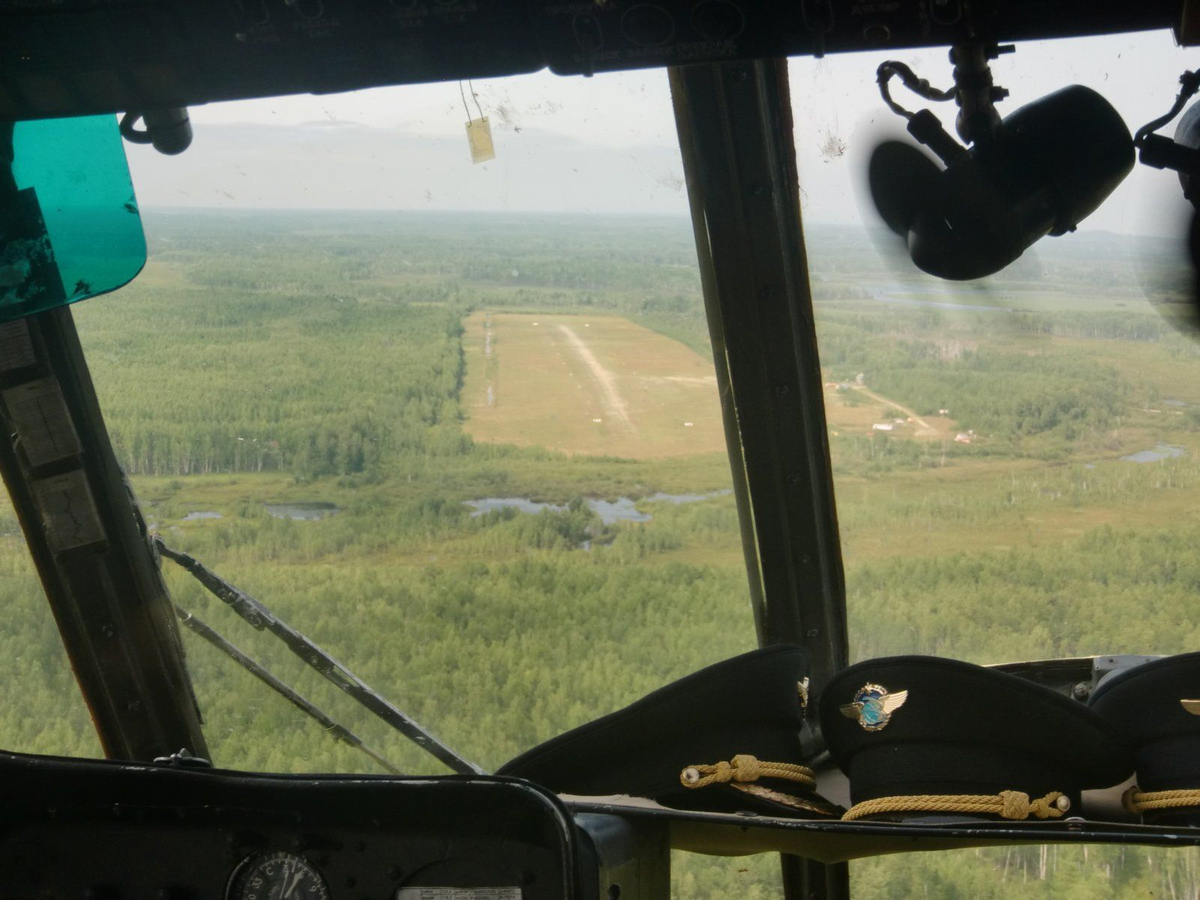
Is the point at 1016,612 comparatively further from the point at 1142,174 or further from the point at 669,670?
the point at 1142,174

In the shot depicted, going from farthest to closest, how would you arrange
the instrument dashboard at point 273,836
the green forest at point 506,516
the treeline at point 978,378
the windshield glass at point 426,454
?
the windshield glass at point 426,454 → the green forest at point 506,516 → the treeline at point 978,378 → the instrument dashboard at point 273,836

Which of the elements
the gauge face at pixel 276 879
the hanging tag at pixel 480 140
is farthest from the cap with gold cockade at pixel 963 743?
the hanging tag at pixel 480 140

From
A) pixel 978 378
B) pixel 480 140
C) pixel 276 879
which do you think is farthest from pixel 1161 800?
pixel 480 140

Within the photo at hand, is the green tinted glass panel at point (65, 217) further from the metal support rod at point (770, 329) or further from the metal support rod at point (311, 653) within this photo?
the metal support rod at point (770, 329)

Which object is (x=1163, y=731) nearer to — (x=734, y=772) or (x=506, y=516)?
(x=734, y=772)

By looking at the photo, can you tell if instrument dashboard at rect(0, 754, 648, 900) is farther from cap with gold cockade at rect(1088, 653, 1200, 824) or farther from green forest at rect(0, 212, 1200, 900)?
cap with gold cockade at rect(1088, 653, 1200, 824)
